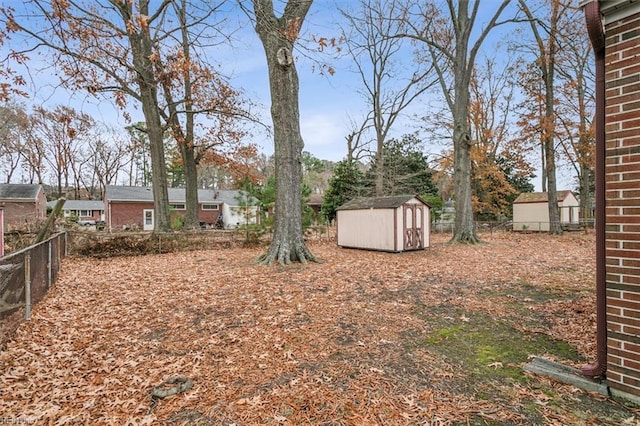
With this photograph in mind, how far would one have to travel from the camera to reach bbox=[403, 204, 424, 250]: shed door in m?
11.8

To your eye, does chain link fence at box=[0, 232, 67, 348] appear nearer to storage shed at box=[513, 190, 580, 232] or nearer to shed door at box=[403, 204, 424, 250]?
shed door at box=[403, 204, 424, 250]

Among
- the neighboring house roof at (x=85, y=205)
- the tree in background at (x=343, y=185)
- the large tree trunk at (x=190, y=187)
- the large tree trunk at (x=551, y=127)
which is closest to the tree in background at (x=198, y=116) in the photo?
the large tree trunk at (x=190, y=187)

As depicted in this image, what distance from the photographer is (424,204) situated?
12.8 m

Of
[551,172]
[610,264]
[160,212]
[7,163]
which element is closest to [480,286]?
[610,264]

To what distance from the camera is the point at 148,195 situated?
→ 96.2ft

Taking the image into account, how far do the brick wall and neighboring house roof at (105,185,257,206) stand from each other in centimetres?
2442

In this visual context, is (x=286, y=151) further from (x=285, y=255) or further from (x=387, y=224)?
(x=387, y=224)

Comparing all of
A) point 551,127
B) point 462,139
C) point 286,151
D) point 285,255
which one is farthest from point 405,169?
point 285,255

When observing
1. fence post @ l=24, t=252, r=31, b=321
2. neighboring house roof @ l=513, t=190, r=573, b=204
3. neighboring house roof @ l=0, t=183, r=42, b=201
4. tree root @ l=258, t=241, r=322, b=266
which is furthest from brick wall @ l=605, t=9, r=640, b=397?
neighboring house roof @ l=0, t=183, r=42, b=201

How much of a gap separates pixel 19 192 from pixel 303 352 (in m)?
35.9

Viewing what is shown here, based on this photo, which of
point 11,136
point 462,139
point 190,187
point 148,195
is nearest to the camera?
point 462,139

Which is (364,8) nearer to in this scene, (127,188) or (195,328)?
(195,328)

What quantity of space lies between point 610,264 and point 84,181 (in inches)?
1927

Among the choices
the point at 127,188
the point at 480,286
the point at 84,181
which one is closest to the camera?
the point at 480,286
